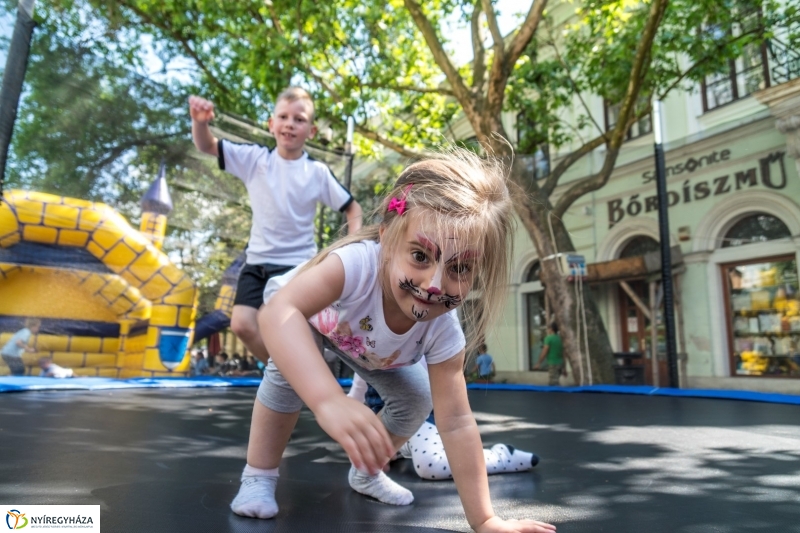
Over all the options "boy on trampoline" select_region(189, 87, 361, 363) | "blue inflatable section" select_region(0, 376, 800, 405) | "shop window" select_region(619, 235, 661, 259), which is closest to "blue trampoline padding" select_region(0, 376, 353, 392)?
"blue inflatable section" select_region(0, 376, 800, 405)

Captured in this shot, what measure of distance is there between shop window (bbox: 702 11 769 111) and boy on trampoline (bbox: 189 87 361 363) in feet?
17.7

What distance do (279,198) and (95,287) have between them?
3237 millimetres

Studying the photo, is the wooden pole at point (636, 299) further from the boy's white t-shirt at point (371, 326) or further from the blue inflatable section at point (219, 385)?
the boy's white t-shirt at point (371, 326)

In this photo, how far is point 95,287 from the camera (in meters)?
4.69

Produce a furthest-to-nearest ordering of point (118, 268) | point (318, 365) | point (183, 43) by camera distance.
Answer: point (183, 43), point (118, 268), point (318, 365)

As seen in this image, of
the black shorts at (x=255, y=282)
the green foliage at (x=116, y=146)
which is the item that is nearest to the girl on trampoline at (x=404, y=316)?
the black shorts at (x=255, y=282)

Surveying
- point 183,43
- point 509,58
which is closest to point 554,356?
point 509,58

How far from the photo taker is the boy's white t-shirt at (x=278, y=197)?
2.13 metres

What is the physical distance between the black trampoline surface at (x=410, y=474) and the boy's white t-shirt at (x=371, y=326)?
0.29 meters

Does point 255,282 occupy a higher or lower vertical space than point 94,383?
higher

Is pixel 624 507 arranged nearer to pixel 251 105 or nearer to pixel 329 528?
pixel 329 528

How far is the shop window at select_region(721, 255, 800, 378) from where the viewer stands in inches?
242

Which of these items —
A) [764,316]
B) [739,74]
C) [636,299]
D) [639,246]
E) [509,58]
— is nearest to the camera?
[509,58]

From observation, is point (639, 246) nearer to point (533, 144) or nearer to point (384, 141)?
point (533, 144)
